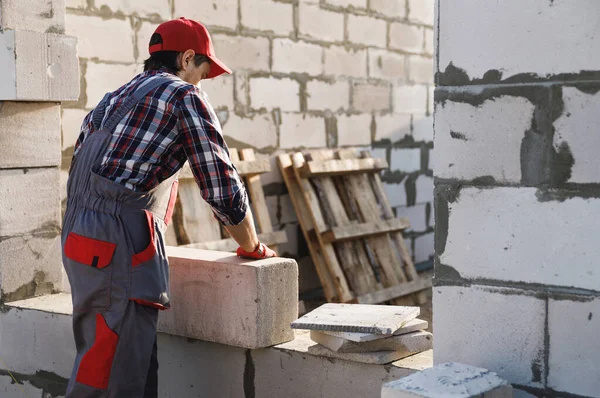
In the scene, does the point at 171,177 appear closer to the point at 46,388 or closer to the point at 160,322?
the point at 160,322

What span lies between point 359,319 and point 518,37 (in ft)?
4.17

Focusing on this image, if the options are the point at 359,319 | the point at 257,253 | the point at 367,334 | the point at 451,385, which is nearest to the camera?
the point at 451,385

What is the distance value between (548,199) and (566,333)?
0.43 m

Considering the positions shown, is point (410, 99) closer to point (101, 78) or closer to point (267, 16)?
point (267, 16)

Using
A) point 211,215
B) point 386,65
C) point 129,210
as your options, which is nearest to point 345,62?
point 386,65

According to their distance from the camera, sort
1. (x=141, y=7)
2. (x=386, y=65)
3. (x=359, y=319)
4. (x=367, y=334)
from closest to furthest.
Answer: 1. (x=367, y=334)
2. (x=359, y=319)
3. (x=141, y=7)
4. (x=386, y=65)

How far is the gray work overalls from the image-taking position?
10.5 feet

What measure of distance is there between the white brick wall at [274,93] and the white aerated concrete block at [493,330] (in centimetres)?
398

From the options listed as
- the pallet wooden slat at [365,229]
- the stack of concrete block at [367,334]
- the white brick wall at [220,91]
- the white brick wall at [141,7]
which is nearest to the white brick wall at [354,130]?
the pallet wooden slat at [365,229]

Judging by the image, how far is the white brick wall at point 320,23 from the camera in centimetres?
721

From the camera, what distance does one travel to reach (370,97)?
8.03 m

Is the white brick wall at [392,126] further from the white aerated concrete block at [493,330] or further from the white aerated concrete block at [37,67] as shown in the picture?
the white aerated concrete block at [493,330]

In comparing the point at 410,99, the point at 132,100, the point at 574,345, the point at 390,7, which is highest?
the point at 390,7

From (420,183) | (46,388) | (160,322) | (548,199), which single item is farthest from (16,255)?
(420,183)
